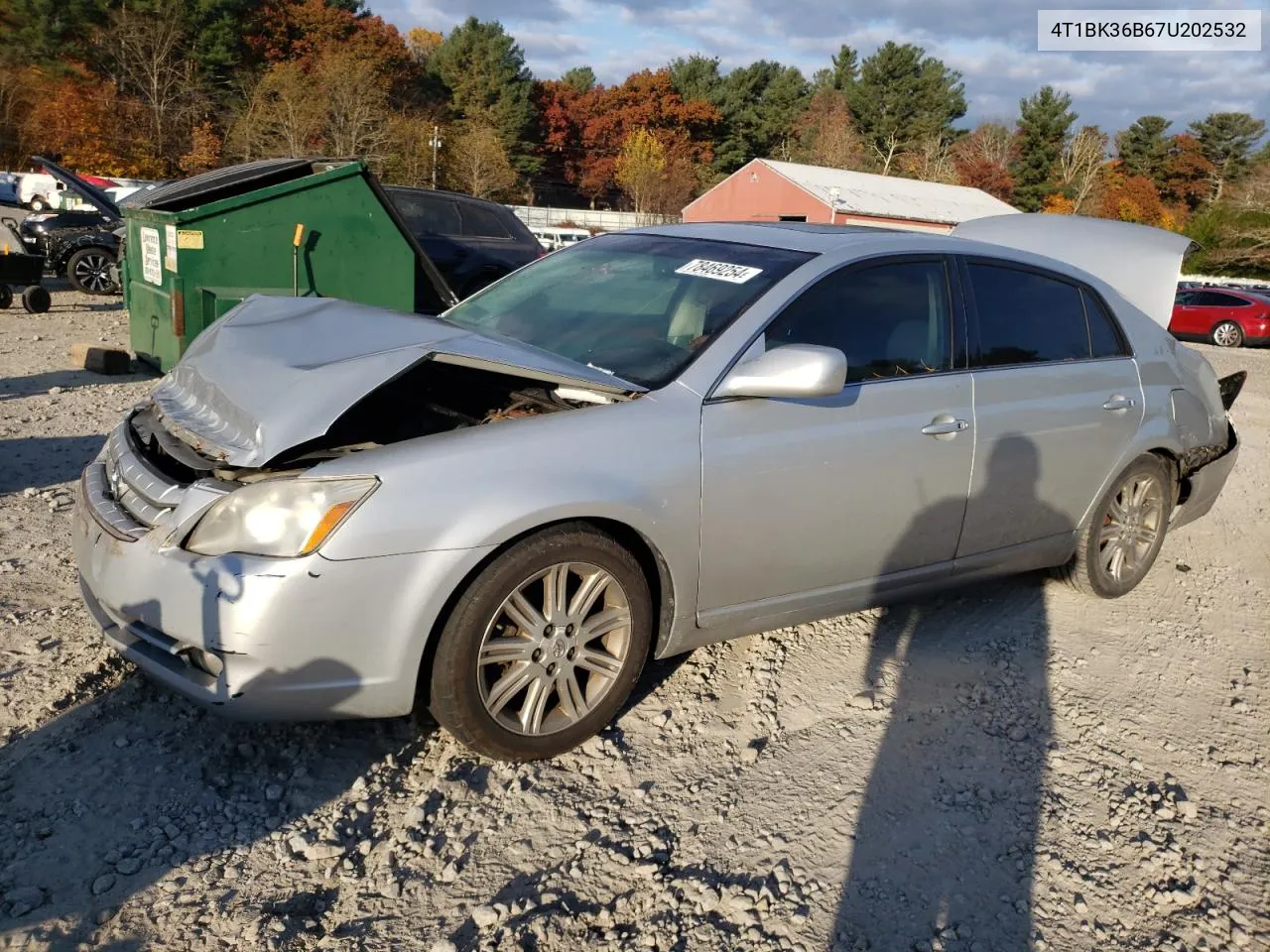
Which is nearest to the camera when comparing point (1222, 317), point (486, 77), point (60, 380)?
point (60, 380)

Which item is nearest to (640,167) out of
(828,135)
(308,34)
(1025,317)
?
(828,135)

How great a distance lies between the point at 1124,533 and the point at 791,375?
2630mm

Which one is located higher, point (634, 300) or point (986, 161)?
point (986, 161)

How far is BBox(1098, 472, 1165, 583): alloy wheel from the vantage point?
476 centimetres

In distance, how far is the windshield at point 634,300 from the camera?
136 inches

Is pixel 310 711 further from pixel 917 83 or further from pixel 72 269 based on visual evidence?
pixel 917 83

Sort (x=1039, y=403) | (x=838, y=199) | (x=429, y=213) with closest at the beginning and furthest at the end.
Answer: (x=1039, y=403) → (x=429, y=213) → (x=838, y=199)

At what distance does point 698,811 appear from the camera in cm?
291

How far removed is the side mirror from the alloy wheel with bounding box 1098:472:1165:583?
2.29 meters

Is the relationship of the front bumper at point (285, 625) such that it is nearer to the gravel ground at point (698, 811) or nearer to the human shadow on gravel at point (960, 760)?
the gravel ground at point (698, 811)

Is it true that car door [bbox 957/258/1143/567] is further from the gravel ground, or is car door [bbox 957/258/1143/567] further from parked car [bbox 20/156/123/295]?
parked car [bbox 20/156/123/295]

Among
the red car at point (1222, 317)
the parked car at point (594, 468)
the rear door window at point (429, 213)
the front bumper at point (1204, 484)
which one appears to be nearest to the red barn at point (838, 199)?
the red car at point (1222, 317)

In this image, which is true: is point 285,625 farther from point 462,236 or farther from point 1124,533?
point 462,236

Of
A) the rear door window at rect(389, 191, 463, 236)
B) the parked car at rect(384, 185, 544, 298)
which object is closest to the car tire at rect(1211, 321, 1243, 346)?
the parked car at rect(384, 185, 544, 298)
